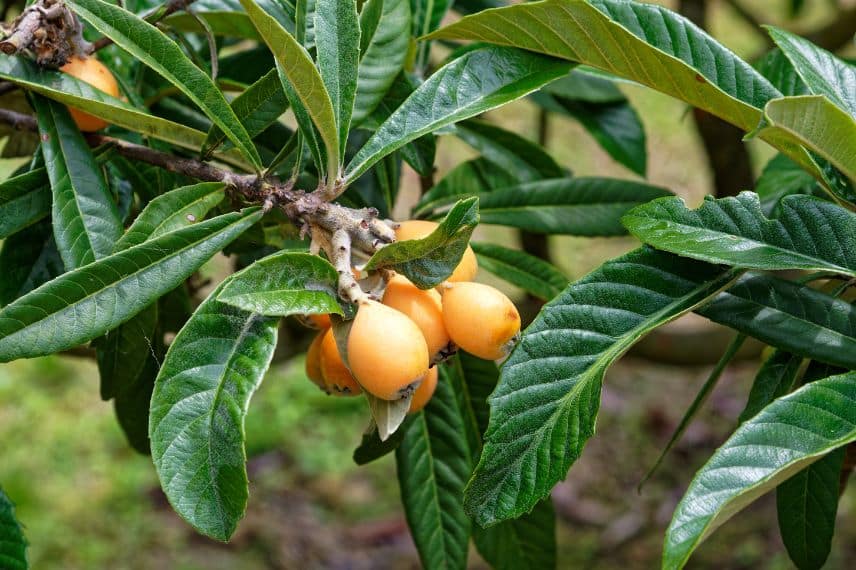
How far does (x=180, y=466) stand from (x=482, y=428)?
477 millimetres

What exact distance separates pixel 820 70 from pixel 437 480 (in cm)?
60

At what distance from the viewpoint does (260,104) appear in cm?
88

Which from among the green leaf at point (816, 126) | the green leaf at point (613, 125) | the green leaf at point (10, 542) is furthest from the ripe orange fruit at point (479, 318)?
the green leaf at point (613, 125)

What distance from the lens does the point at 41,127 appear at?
2.90ft

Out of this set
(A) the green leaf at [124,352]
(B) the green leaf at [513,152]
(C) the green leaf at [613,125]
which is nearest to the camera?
(A) the green leaf at [124,352]

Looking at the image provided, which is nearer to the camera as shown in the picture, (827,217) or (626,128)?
(827,217)

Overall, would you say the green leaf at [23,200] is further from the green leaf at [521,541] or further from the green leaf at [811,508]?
the green leaf at [811,508]

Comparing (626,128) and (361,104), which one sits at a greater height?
(361,104)

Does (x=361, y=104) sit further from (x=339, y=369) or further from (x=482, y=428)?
(x=482, y=428)

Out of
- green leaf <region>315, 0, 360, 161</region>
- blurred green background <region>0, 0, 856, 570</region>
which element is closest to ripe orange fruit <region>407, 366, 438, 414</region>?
green leaf <region>315, 0, 360, 161</region>

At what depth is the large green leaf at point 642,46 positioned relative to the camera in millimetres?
Answer: 815

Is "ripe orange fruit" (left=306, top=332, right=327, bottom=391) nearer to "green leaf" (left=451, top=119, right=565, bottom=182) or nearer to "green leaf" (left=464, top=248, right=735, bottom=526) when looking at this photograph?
"green leaf" (left=464, top=248, right=735, bottom=526)

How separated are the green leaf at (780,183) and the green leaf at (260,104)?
59 cm

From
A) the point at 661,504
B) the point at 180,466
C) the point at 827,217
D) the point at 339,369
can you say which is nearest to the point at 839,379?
the point at 827,217
